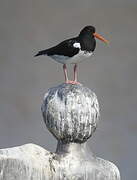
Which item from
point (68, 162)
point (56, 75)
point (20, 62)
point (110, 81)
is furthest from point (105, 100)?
point (68, 162)

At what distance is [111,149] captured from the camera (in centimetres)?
343

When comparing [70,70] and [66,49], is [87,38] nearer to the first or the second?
[66,49]

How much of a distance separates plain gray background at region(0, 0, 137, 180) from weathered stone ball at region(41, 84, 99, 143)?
8.19ft

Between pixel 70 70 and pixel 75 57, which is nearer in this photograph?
pixel 75 57

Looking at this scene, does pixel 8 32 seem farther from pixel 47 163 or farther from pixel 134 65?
pixel 47 163

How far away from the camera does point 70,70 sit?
337 cm

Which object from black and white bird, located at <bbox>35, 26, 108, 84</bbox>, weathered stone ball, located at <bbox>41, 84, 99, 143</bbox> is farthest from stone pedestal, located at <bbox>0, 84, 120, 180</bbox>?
black and white bird, located at <bbox>35, 26, 108, 84</bbox>

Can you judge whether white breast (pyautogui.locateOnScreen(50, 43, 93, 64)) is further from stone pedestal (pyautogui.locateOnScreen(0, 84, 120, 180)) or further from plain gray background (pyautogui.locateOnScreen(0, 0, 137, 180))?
plain gray background (pyautogui.locateOnScreen(0, 0, 137, 180))

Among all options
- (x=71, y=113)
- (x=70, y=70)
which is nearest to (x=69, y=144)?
(x=71, y=113)

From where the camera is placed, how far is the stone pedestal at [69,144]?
82 centimetres

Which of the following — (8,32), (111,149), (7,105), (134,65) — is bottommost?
(111,149)

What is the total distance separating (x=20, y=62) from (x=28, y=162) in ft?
8.61

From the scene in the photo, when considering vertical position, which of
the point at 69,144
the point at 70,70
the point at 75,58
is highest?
the point at 70,70

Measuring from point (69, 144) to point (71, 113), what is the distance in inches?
2.6
